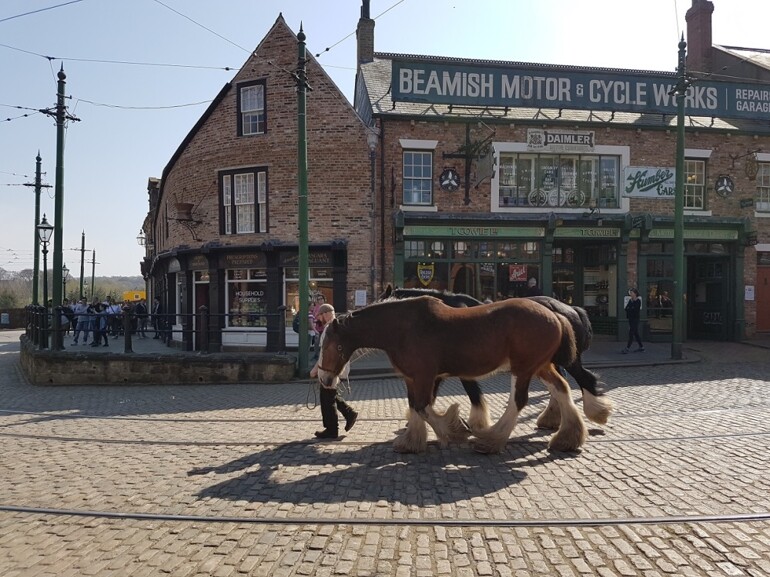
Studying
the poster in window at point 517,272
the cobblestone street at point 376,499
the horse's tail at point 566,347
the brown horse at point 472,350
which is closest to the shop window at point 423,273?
the poster in window at point 517,272

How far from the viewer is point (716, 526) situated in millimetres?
3930

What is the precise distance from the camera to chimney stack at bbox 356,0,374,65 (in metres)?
20.2

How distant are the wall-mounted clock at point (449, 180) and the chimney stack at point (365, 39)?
24.0ft

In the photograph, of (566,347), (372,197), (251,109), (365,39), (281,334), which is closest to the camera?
(566,347)

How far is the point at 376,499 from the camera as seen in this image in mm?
4504

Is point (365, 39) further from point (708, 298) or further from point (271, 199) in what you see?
point (708, 298)

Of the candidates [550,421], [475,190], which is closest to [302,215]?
[475,190]

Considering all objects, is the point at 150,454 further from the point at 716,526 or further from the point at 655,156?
the point at 655,156

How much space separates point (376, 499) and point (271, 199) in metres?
12.5

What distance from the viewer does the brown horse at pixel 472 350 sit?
5602 mm

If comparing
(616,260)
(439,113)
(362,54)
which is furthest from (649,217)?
(362,54)

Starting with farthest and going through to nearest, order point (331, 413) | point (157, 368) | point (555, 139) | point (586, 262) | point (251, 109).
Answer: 1. point (586, 262)
2. point (251, 109)
3. point (555, 139)
4. point (157, 368)
5. point (331, 413)

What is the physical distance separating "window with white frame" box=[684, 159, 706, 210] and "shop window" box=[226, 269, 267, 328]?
1361cm

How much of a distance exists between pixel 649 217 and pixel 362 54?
1198 centimetres
